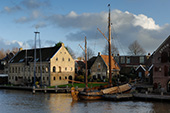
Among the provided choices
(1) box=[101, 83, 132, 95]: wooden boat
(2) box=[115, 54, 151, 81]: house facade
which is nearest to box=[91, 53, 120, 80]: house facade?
(2) box=[115, 54, 151, 81]: house facade

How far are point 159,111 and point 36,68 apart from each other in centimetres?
4631

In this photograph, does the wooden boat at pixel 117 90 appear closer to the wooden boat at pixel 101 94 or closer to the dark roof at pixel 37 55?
the wooden boat at pixel 101 94

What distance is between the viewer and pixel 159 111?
34.2 metres

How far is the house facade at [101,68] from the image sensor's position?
71812mm

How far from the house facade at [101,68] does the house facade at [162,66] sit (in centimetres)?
2458

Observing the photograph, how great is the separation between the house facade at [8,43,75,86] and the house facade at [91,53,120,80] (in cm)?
713

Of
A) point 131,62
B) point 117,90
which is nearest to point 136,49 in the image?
point 131,62

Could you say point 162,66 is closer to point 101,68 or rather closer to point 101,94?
point 101,94

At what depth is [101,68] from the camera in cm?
7288

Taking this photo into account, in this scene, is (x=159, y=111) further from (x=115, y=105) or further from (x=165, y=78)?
(x=165, y=78)

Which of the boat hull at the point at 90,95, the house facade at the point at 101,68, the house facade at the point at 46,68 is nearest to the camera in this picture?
the boat hull at the point at 90,95

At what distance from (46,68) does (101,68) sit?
1672 centimetres

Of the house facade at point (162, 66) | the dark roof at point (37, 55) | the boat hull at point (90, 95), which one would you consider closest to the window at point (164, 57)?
the house facade at point (162, 66)

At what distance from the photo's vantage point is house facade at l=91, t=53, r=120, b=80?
7181 cm
